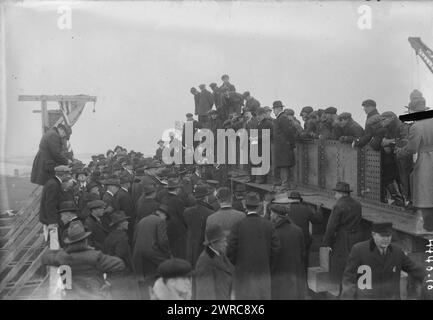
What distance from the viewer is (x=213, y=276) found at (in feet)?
13.5

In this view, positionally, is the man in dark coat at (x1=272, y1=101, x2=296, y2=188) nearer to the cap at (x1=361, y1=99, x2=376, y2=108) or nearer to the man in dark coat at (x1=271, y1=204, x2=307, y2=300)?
the cap at (x1=361, y1=99, x2=376, y2=108)

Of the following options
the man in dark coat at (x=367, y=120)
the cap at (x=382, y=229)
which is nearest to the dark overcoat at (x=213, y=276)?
the cap at (x=382, y=229)

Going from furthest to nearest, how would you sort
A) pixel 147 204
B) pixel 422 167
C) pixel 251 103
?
pixel 251 103, pixel 147 204, pixel 422 167

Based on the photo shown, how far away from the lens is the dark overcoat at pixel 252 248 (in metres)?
4.27

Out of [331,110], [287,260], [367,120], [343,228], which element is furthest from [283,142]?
[287,260]

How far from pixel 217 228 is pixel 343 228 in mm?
1555

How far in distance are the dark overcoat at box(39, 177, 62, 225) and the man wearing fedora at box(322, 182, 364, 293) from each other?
3.09m

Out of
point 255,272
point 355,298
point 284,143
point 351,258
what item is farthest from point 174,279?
point 284,143

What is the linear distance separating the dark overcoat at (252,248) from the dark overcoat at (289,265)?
0.34 ft

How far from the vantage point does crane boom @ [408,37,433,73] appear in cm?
492

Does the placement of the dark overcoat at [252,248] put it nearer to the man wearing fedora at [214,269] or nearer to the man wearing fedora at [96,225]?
the man wearing fedora at [214,269]

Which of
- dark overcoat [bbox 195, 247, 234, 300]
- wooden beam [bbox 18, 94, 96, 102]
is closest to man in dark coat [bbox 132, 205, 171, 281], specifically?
dark overcoat [bbox 195, 247, 234, 300]

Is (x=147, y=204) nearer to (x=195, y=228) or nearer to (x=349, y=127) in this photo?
(x=195, y=228)

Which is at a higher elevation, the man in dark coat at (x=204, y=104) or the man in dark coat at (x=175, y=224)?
the man in dark coat at (x=204, y=104)
